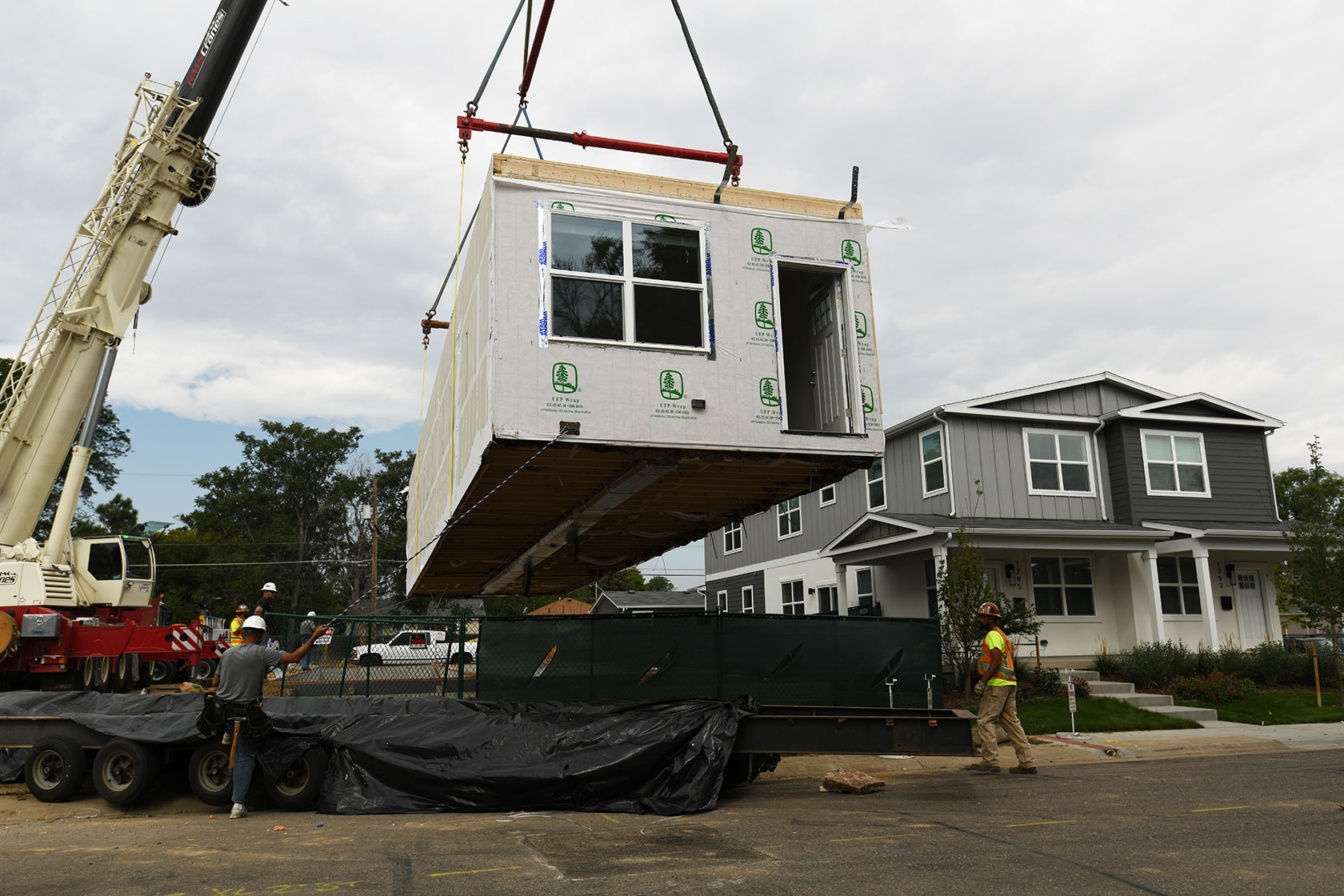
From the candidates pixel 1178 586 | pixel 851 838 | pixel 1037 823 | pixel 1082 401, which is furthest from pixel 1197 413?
pixel 851 838

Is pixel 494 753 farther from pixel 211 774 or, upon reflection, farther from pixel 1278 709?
pixel 1278 709

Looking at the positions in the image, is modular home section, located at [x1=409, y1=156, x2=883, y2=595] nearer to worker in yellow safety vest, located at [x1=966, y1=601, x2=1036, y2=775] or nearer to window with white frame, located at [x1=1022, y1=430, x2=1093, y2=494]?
worker in yellow safety vest, located at [x1=966, y1=601, x2=1036, y2=775]

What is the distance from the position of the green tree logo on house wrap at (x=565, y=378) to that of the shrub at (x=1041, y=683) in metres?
13.0

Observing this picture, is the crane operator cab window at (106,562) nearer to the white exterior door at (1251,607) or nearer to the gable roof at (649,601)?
the white exterior door at (1251,607)

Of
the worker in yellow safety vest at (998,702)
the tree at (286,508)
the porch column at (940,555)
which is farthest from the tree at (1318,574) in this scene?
the tree at (286,508)

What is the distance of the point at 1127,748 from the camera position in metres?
12.3

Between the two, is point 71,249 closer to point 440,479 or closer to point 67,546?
point 67,546

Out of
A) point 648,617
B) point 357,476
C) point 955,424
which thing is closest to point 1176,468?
point 955,424

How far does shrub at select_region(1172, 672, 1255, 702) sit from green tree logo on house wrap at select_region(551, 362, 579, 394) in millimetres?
15154

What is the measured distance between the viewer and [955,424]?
2000 centimetres

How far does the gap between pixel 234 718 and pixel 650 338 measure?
495cm

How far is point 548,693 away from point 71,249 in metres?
10.8

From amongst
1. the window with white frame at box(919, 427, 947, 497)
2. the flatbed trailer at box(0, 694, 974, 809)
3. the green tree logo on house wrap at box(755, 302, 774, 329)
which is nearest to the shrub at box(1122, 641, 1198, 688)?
the window with white frame at box(919, 427, 947, 497)

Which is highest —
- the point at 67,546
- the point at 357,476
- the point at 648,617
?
the point at 357,476
